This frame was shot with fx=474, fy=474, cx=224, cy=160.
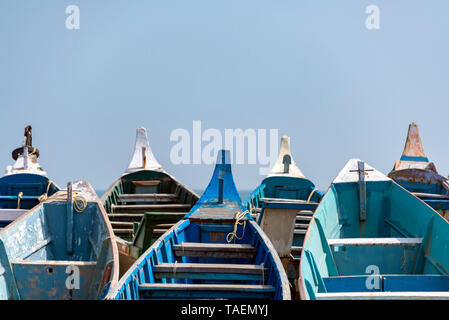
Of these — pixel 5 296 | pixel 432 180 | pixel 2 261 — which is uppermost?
pixel 432 180

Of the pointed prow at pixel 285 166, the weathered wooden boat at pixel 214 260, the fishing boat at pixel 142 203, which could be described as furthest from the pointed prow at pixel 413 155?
the weathered wooden boat at pixel 214 260

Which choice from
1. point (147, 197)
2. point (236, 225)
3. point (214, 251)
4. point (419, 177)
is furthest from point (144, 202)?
point (419, 177)

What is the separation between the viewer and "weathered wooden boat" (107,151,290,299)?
17.8ft

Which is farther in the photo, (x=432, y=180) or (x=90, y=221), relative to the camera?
(x=432, y=180)

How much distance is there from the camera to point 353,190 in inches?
338

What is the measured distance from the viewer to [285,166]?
14.9 meters

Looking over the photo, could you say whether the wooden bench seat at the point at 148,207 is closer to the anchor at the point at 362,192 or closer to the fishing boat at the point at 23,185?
the fishing boat at the point at 23,185

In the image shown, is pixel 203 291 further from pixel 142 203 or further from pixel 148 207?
pixel 142 203

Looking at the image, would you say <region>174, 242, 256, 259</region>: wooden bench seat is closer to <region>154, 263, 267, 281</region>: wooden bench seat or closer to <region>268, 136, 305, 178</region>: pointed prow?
<region>154, 263, 267, 281</region>: wooden bench seat

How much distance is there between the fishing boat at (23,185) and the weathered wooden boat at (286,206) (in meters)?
4.28

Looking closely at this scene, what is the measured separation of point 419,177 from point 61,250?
9.78m

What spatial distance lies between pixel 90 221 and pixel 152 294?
9.50 feet

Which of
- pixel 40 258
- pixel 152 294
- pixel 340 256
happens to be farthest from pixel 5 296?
pixel 340 256
